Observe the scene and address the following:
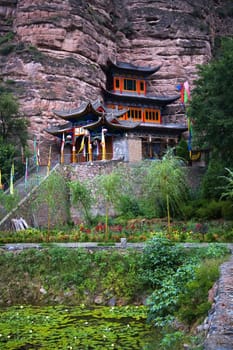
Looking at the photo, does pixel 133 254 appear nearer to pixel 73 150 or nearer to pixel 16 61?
pixel 73 150

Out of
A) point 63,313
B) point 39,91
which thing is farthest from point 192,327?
point 39,91

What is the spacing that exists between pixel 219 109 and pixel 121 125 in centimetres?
846

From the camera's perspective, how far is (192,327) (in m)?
7.62

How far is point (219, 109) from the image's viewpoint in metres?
21.3

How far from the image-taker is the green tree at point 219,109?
20.7 m

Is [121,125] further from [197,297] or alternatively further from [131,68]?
[197,297]

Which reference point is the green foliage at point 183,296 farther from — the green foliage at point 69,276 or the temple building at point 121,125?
the temple building at point 121,125

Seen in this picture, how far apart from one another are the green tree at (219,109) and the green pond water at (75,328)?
12.4m

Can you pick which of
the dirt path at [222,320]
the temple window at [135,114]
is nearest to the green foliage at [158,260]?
the dirt path at [222,320]

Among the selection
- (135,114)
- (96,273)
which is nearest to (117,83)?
(135,114)

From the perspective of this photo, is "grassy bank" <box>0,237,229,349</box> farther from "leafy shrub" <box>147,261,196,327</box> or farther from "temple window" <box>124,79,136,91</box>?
"temple window" <box>124,79,136,91</box>

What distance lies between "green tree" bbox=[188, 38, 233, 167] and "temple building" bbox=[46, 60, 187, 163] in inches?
233

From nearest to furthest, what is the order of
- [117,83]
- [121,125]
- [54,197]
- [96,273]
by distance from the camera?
[96,273]
[54,197]
[121,125]
[117,83]

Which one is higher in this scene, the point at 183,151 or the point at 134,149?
the point at 134,149
